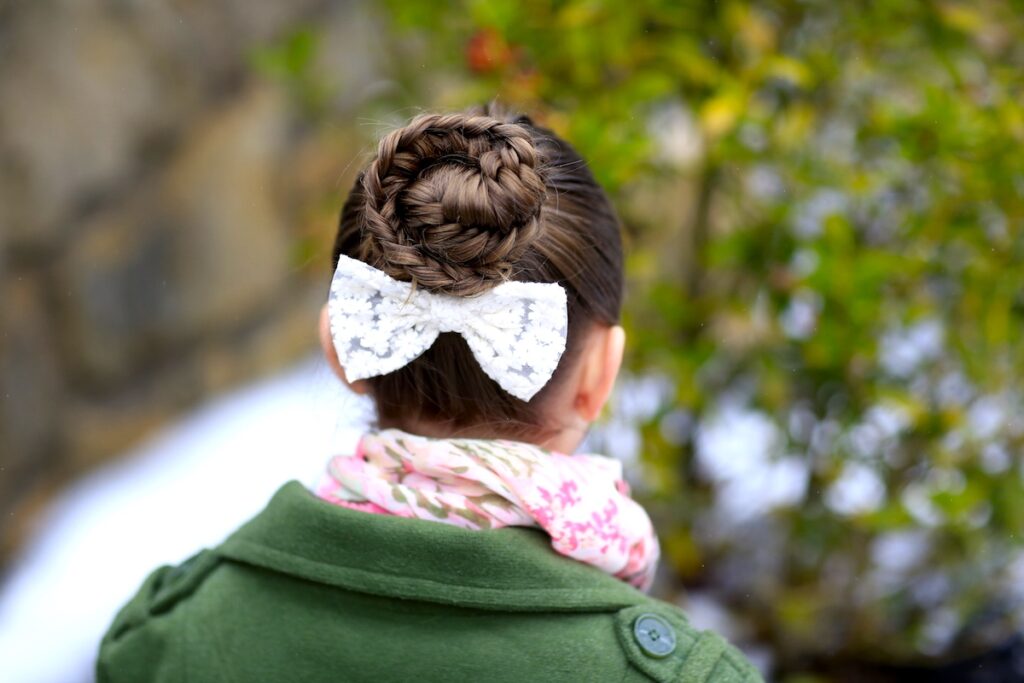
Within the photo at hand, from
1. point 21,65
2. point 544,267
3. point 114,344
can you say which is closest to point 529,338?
point 544,267

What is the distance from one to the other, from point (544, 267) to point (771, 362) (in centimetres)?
92

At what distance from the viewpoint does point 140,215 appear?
260 centimetres

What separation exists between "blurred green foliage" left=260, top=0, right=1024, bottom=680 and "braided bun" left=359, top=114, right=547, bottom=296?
579 mm

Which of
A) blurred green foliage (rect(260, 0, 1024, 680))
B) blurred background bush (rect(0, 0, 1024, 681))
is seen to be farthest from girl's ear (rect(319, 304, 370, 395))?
blurred green foliage (rect(260, 0, 1024, 680))

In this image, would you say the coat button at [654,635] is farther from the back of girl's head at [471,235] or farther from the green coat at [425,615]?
the back of girl's head at [471,235]

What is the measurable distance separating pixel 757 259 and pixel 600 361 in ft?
2.40

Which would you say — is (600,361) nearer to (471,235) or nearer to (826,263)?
(471,235)

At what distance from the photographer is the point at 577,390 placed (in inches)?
35.5

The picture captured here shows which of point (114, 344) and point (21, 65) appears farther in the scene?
point (114, 344)

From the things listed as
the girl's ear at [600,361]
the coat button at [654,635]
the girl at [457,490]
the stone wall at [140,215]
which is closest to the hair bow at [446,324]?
the girl at [457,490]

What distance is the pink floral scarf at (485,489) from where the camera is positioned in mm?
800

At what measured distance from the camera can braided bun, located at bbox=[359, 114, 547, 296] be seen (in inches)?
29.2

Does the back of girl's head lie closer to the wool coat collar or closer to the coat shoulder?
the wool coat collar

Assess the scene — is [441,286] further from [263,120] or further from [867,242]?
[263,120]
